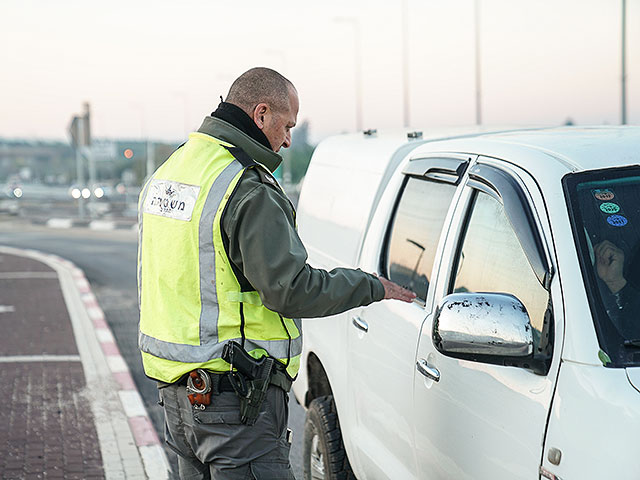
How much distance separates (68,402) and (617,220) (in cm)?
593

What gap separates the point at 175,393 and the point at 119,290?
12.1 metres

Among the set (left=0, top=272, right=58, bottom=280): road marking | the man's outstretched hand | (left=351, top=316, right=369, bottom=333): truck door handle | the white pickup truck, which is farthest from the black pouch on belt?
(left=0, top=272, right=58, bottom=280): road marking

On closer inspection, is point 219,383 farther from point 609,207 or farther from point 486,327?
point 609,207

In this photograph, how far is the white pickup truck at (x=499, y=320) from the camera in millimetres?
2303

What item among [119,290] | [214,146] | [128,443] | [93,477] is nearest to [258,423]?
[214,146]

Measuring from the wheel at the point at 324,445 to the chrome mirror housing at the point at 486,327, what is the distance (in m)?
1.85

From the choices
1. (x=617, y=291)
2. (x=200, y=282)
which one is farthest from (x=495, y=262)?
(x=200, y=282)

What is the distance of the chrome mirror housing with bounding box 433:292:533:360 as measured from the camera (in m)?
2.42

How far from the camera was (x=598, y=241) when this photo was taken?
2.55 meters

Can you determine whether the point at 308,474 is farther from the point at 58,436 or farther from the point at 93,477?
the point at 58,436

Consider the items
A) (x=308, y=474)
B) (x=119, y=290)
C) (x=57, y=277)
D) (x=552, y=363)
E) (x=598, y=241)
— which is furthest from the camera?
(x=57, y=277)

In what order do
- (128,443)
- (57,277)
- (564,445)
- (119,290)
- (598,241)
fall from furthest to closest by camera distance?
1. (57,277)
2. (119,290)
3. (128,443)
4. (598,241)
5. (564,445)

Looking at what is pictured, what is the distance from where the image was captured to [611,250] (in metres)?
2.54

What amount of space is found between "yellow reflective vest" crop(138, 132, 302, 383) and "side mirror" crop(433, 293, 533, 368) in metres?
0.65
